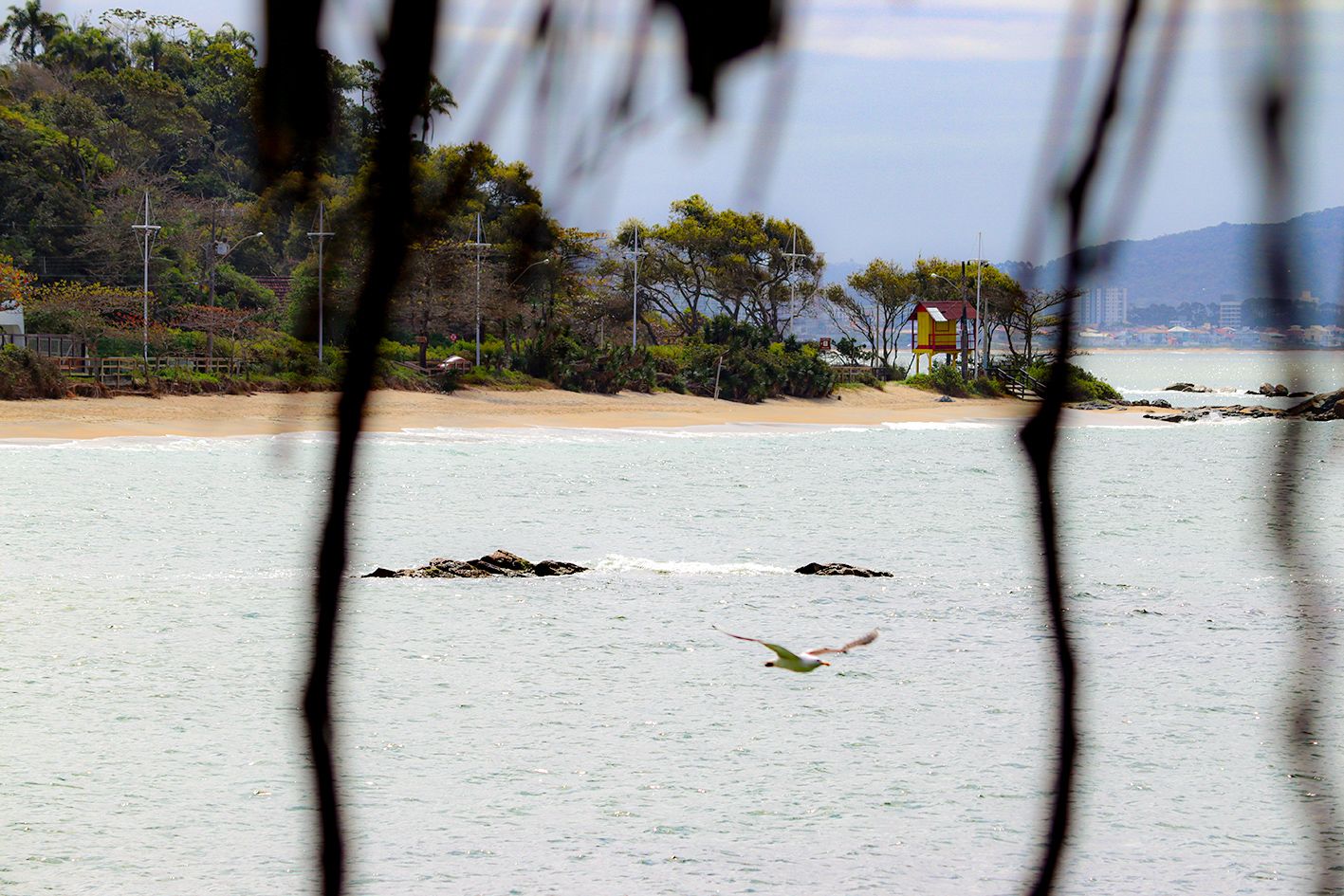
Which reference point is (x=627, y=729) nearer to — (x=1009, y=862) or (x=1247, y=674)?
(x=1009, y=862)

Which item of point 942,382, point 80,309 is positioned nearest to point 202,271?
point 80,309

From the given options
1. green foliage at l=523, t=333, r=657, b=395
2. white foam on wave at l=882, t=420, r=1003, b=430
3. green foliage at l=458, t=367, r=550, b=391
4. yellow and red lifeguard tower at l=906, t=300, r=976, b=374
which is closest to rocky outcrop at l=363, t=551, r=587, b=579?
yellow and red lifeguard tower at l=906, t=300, r=976, b=374

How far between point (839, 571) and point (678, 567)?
96.2 inches

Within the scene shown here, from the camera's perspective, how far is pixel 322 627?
777 millimetres

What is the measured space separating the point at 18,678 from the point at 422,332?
38527mm

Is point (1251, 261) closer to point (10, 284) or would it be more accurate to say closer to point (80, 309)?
point (80, 309)

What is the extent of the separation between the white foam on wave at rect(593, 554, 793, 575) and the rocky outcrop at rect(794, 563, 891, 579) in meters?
0.27

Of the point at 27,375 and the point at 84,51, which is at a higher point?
the point at 84,51

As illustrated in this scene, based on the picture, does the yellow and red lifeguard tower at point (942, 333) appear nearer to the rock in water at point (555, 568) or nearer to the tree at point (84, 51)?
the rock in water at point (555, 568)

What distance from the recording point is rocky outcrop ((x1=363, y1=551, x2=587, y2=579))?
66.7 feet

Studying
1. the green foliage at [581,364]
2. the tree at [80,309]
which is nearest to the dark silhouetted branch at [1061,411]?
the tree at [80,309]

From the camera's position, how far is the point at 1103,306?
1.00 meters

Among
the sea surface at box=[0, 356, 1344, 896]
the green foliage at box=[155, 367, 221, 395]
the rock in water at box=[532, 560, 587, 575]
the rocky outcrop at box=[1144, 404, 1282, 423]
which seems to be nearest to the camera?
the sea surface at box=[0, 356, 1344, 896]

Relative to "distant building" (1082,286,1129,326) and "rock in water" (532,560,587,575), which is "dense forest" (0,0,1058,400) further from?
"distant building" (1082,286,1129,326)
